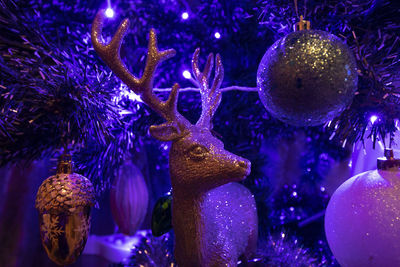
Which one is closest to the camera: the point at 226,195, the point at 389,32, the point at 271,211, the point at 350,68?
the point at 350,68

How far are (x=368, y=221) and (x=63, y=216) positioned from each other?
497mm

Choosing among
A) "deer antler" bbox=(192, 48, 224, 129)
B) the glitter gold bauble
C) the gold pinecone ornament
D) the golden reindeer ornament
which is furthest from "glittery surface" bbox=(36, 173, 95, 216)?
the glitter gold bauble

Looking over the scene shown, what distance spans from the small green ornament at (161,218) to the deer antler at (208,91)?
198 mm

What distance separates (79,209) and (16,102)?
0.22 metres

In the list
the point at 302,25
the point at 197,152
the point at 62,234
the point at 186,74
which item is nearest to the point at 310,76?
the point at 302,25

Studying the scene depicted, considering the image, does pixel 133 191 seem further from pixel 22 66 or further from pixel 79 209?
pixel 22 66

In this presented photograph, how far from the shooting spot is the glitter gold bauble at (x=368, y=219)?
19.0 inches

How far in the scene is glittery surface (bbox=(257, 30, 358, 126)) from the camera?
46 cm

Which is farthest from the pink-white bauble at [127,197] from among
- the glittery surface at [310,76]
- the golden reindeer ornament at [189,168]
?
the glittery surface at [310,76]

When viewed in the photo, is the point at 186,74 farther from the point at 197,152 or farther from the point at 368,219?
the point at 368,219

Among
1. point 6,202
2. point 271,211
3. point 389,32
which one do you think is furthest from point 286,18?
point 6,202

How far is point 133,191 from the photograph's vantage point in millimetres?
784

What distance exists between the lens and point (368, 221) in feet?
1.62

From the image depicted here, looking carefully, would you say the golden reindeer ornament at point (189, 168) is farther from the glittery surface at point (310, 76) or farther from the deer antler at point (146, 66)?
the glittery surface at point (310, 76)
